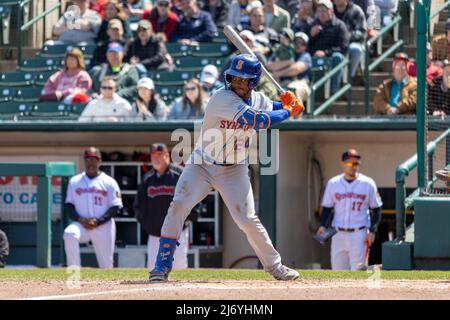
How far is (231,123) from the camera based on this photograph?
8195 millimetres

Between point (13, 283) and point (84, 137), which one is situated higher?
point (84, 137)

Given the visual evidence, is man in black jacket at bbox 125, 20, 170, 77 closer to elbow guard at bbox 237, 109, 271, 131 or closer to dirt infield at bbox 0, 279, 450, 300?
dirt infield at bbox 0, 279, 450, 300

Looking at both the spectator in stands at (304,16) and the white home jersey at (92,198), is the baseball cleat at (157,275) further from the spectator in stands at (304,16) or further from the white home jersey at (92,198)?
the spectator in stands at (304,16)

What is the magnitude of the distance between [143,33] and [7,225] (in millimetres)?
2935

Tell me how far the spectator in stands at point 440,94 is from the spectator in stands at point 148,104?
3136 millimetres

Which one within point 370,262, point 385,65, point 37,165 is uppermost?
point 385,65

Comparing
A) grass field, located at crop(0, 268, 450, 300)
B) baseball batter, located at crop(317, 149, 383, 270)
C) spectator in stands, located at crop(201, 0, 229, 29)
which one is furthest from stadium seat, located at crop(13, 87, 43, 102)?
grass field, located at crop(0, 268, 450, 300)

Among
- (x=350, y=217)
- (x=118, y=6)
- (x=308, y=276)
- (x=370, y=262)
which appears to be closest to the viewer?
(x=308, y=276)

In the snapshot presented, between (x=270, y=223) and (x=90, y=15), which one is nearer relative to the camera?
(x=270, y=223)

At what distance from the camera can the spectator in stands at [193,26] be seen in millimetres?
15523

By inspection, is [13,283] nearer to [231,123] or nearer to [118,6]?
[231,123]

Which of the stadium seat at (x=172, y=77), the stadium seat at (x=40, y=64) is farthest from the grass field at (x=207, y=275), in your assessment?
the stadium seat at (x=40, y=64)

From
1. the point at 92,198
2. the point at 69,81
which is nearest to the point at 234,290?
the point at 92,198

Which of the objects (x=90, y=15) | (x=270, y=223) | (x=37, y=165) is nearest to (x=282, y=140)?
(x=270, y=223)
